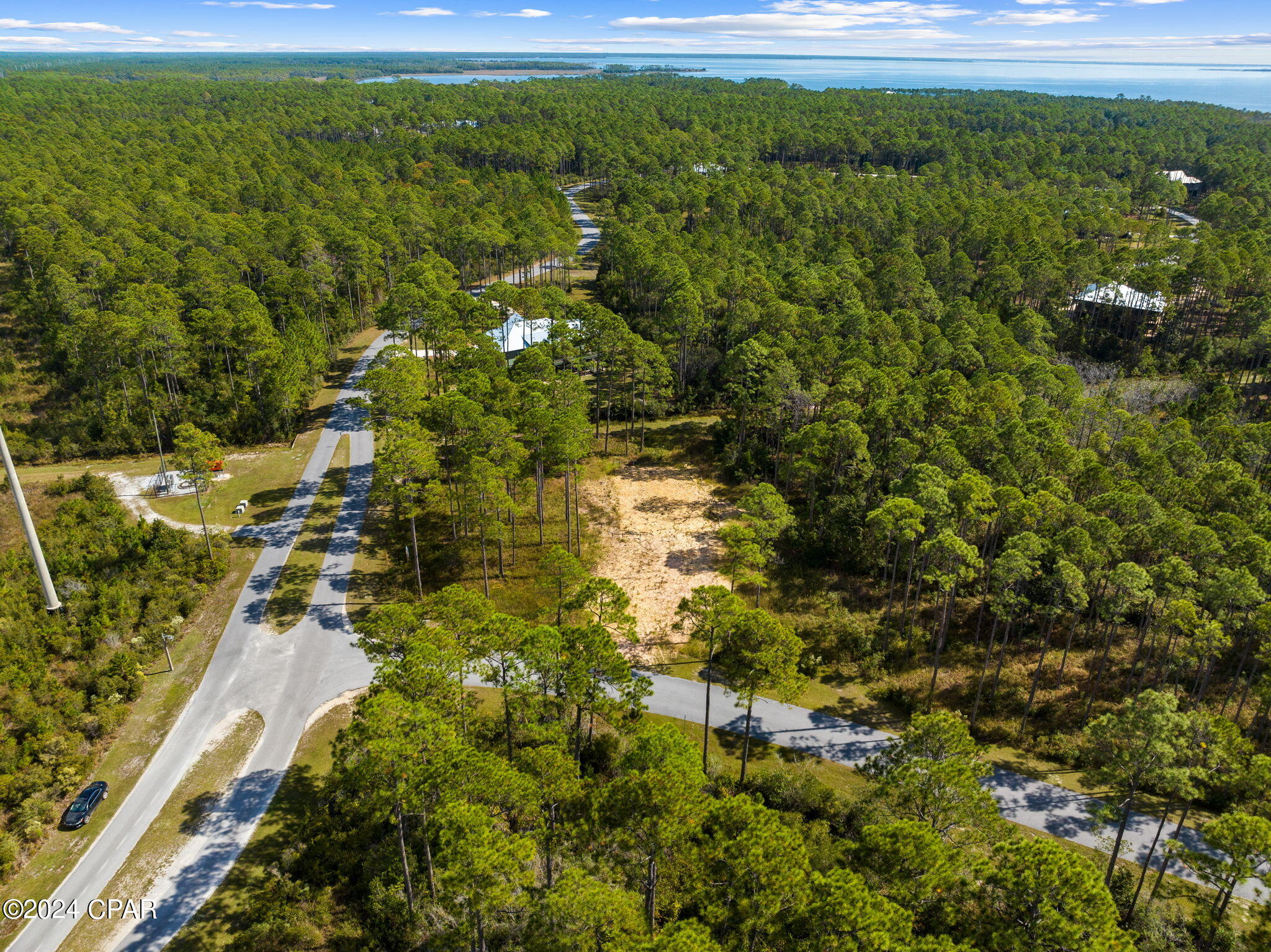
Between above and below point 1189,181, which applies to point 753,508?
below

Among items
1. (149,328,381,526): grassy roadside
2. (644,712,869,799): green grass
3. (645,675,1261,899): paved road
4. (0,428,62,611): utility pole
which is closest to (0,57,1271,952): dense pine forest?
(644,712,869,799): green grass

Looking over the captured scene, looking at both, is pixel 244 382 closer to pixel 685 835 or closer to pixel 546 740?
pixel 546 740

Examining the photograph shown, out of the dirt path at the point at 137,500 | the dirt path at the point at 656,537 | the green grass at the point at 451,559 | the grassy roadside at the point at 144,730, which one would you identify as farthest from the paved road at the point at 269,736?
the dirt path at the point at 656,537

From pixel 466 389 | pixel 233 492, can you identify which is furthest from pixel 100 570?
pixel 466 389

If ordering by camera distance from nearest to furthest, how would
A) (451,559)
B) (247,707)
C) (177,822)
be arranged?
(177,822)
(247,707)
(451,559)

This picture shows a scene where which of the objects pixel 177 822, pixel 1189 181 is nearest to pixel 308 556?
pixel 177 822

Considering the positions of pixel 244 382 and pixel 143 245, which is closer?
pixel 244 382

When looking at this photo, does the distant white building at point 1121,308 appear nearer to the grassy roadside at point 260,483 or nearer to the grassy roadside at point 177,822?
the grassy roadside at point 260,483

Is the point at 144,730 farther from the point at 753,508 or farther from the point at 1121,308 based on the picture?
the point at 1121,308
